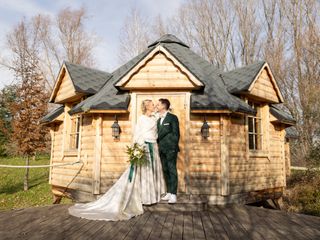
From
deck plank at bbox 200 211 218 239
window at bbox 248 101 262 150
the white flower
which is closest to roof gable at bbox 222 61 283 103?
window at bbox 248 101 262 150

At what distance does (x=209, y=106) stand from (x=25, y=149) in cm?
1415

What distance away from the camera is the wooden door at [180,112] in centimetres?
692

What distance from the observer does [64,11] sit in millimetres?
27812

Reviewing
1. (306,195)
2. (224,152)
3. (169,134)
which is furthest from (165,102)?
(306,195)

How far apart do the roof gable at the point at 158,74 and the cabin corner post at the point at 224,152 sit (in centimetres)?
119

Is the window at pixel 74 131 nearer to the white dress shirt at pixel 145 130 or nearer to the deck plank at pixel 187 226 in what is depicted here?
the white dress shirt at pixel 145 130

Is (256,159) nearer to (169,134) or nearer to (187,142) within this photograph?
(187,142)

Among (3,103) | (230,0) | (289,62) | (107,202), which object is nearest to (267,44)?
(289,62)

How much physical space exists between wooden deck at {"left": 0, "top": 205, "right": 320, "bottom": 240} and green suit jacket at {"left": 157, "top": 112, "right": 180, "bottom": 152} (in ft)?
5.13

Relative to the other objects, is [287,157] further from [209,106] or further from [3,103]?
[3,103]

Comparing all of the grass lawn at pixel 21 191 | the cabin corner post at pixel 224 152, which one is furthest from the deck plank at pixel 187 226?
the grass lawn at pixel 21 191

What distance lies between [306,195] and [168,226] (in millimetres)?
10046

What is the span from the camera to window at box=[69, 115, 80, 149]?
8.94 m

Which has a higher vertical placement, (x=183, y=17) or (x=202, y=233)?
(x=183, y=17)
